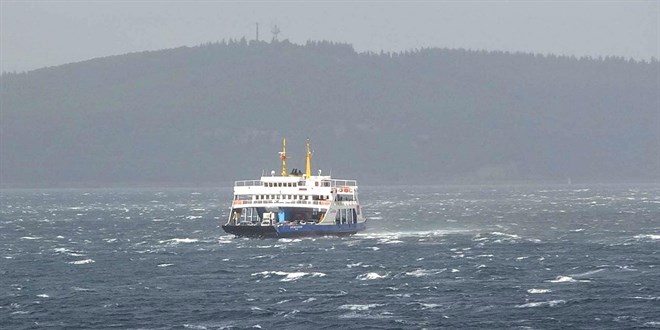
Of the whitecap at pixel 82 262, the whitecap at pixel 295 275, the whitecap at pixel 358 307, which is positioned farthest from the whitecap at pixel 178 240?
the whitecap at pixel 358 307

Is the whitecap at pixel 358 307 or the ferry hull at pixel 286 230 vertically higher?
the ferry hull at pixel 286 230

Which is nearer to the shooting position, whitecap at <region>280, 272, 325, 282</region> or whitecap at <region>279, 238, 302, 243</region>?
whitecap at <region>280, 272, 325, 282</region>

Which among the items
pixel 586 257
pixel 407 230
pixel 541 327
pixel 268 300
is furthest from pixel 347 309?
pixel 407 230

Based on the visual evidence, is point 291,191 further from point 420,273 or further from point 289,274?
point 420,273

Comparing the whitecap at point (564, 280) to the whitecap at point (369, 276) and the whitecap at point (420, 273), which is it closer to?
the whitecap at point (420, 273)

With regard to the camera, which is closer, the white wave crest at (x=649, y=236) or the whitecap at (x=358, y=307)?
the whitecap at (x=358, y=307)

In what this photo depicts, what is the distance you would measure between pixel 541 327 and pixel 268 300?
20438 mm

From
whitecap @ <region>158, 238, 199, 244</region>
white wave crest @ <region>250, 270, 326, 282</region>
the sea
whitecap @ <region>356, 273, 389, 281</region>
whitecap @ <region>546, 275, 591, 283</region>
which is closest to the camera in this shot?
the sea

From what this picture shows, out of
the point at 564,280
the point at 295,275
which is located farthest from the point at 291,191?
the point at 564,280

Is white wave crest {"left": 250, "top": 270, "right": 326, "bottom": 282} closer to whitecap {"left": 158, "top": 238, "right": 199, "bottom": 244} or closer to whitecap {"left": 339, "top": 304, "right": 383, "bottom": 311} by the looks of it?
whitecap {"left": 339, "top": 304, "right": 383, "bottom": 311}

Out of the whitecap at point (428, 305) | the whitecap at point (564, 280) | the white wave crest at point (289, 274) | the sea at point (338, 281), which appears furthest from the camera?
the white wave crest at point (289, 274)

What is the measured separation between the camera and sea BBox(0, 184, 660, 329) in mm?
87000

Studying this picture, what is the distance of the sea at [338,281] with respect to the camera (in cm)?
8700

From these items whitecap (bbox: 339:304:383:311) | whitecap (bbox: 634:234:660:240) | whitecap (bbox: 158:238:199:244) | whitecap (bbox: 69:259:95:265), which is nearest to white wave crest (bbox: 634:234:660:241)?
whitecap (bbox: 634:234:660:240)
